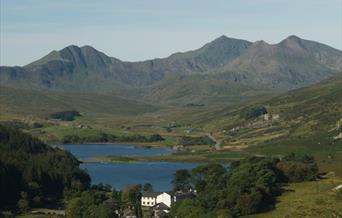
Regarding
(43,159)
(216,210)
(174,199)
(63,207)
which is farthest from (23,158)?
(216,210)

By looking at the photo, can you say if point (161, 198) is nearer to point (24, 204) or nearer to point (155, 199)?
point (155, 199)

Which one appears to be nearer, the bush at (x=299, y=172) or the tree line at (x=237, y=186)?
the tree line at (x=237, y=186)

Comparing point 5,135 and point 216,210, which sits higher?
point 5,135

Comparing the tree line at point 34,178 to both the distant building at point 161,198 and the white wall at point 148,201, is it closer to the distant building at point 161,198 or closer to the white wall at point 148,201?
the white wall at point 148,201

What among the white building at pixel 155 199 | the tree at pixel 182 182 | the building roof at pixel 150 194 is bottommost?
the white building at pixel 155 199

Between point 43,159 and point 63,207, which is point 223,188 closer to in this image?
point 63,207

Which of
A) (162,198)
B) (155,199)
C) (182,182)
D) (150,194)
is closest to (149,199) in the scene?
(150,194)

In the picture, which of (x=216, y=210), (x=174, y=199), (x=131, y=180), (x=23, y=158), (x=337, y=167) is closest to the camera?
(x=216, y=210)

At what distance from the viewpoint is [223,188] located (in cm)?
11212

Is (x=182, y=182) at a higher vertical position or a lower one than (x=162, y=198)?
higher

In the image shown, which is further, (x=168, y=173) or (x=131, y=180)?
(x=168, y=173)

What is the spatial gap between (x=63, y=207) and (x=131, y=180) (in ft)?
159

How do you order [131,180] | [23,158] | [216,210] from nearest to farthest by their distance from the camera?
[216,210], [23,158], [131,180]

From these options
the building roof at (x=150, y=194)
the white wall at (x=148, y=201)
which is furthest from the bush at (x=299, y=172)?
the white wall at (x=148, y=201)
